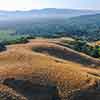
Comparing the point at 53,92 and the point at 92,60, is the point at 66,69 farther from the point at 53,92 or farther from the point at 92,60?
the point at 92,60

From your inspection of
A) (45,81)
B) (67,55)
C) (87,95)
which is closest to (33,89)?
(45,81)

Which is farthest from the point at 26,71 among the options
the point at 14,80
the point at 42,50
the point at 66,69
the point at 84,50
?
the point at 84,50

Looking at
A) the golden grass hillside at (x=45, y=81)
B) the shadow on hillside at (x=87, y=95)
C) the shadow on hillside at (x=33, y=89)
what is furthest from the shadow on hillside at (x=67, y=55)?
the shadow on hillside at (x=33, y=89)

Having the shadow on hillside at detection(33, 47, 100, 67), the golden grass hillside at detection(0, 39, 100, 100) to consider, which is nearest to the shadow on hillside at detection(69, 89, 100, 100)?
the golden grass hillside at detection(0, 39, 100, 100)

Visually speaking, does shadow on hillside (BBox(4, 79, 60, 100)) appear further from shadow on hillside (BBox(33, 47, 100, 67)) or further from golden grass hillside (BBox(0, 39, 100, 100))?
shadow on hillside (BBox(33, 47, 100, 67))

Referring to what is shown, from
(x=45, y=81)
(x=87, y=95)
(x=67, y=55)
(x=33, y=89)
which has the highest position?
(x=45, y=81)

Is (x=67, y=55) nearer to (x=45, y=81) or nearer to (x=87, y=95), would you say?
(x=45, y=81)
